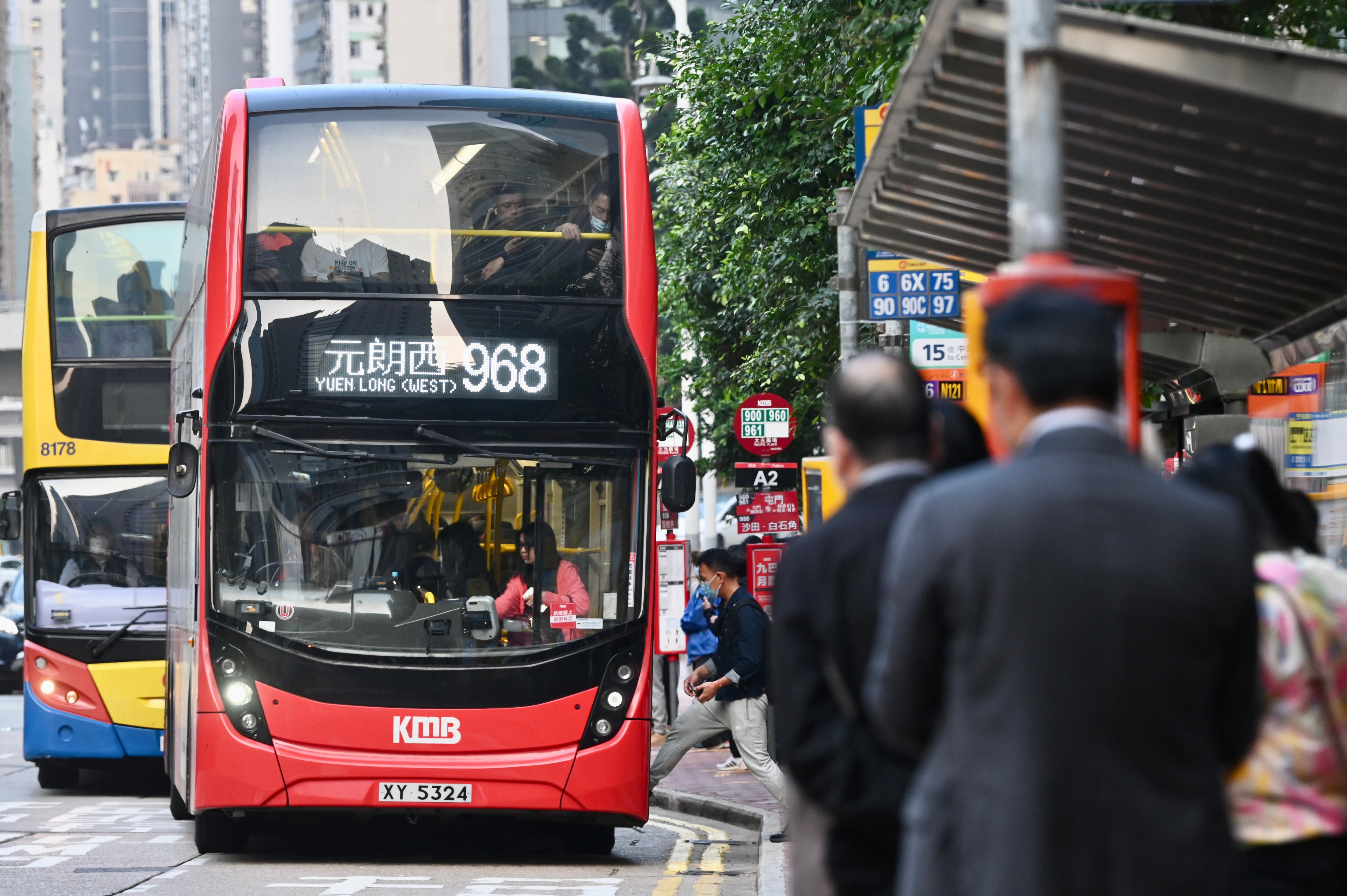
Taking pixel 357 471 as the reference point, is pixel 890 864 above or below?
below

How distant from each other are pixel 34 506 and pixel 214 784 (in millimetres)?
5661

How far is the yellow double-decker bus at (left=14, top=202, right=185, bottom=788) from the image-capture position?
575 inches

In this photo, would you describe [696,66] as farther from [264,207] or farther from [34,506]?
[264,207]

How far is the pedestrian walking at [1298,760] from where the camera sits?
11.1 feet

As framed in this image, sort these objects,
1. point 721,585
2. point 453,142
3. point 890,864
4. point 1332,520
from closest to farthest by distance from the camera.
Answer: point 890,864 < point 1332,520 < point 453,142 < point 721,585

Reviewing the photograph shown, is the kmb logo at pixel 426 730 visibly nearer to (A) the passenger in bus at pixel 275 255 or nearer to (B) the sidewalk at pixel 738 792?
(B) the sidewalk at pixel 738 792

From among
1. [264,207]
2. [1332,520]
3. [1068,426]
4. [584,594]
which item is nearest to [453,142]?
[264,207]

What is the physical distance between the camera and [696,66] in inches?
795

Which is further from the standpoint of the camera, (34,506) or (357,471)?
(34,506)

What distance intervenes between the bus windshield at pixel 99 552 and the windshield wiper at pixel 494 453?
218 inches

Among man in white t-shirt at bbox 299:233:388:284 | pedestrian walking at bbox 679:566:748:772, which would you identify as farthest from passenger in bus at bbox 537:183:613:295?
pedestrian walking at bbox 679:566:748:772

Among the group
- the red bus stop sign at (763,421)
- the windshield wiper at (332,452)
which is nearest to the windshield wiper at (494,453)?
the windshield wiper at (332,452)

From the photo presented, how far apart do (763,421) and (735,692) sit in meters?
7.54

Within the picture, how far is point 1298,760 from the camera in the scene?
3395 millimetres
